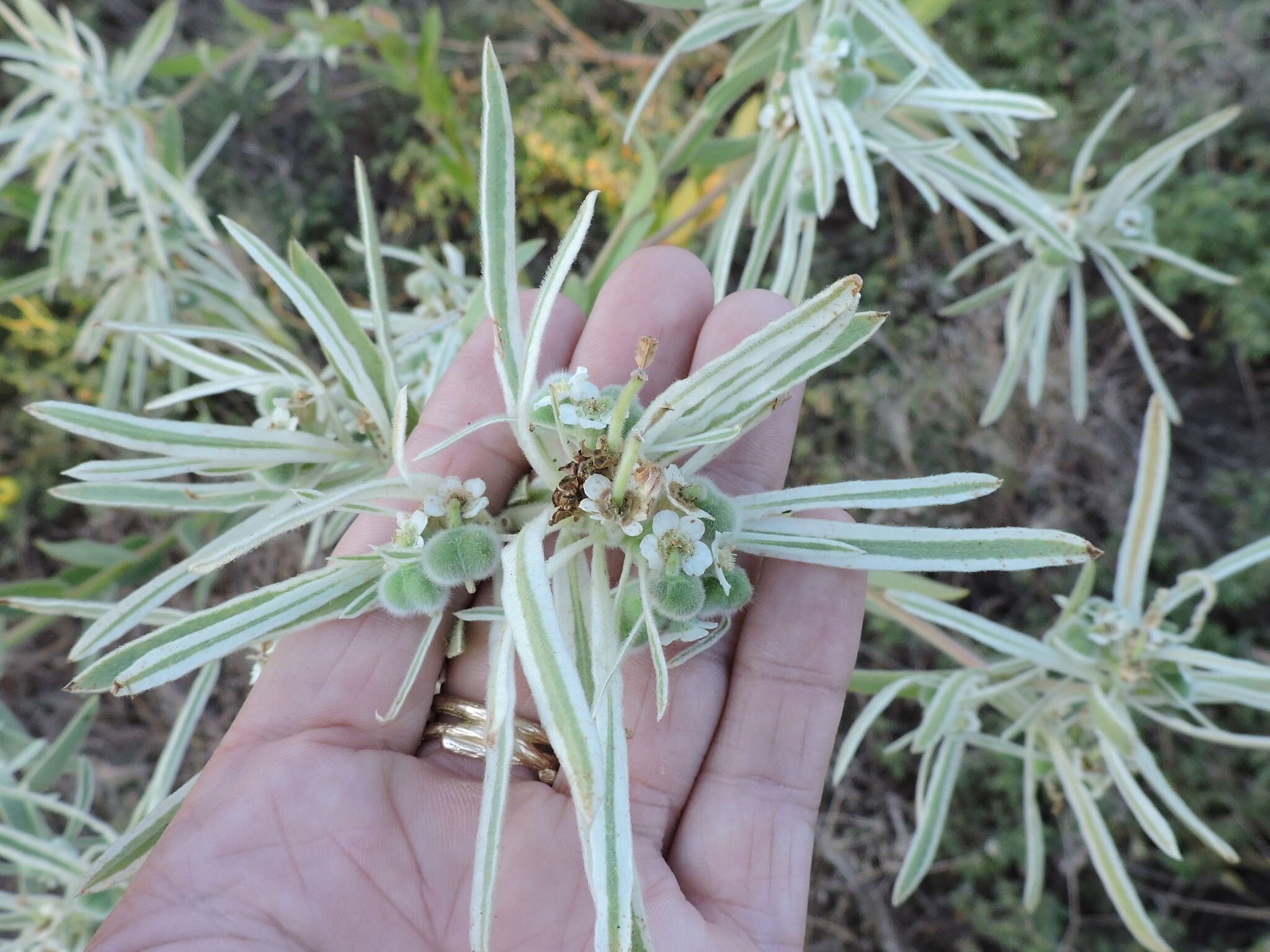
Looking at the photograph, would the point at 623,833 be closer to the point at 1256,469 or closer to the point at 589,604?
the point at 589,604

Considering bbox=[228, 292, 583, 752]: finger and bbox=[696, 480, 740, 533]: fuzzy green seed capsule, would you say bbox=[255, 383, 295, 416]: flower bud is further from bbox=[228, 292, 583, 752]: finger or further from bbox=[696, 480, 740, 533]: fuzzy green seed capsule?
bbox=[696, 480, 740, 533]: fuzzy green seed capsule

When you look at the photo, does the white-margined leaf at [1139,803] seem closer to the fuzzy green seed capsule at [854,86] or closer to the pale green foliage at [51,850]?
the fuzzy green seed capsule at [854,86]

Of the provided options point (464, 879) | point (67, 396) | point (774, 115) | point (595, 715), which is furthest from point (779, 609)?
point (67, 396)

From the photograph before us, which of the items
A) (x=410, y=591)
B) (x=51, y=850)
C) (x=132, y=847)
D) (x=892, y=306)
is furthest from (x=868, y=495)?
(x=892, y=306)

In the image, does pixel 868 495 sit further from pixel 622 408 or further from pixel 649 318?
pixel 649 318

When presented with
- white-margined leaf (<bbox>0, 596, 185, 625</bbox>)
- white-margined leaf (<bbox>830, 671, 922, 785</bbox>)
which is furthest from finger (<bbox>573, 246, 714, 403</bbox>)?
white-margined leaf (<bbox>0, 596, 185, 625</bbox>)

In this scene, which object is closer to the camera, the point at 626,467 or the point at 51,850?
the point at 626,467
